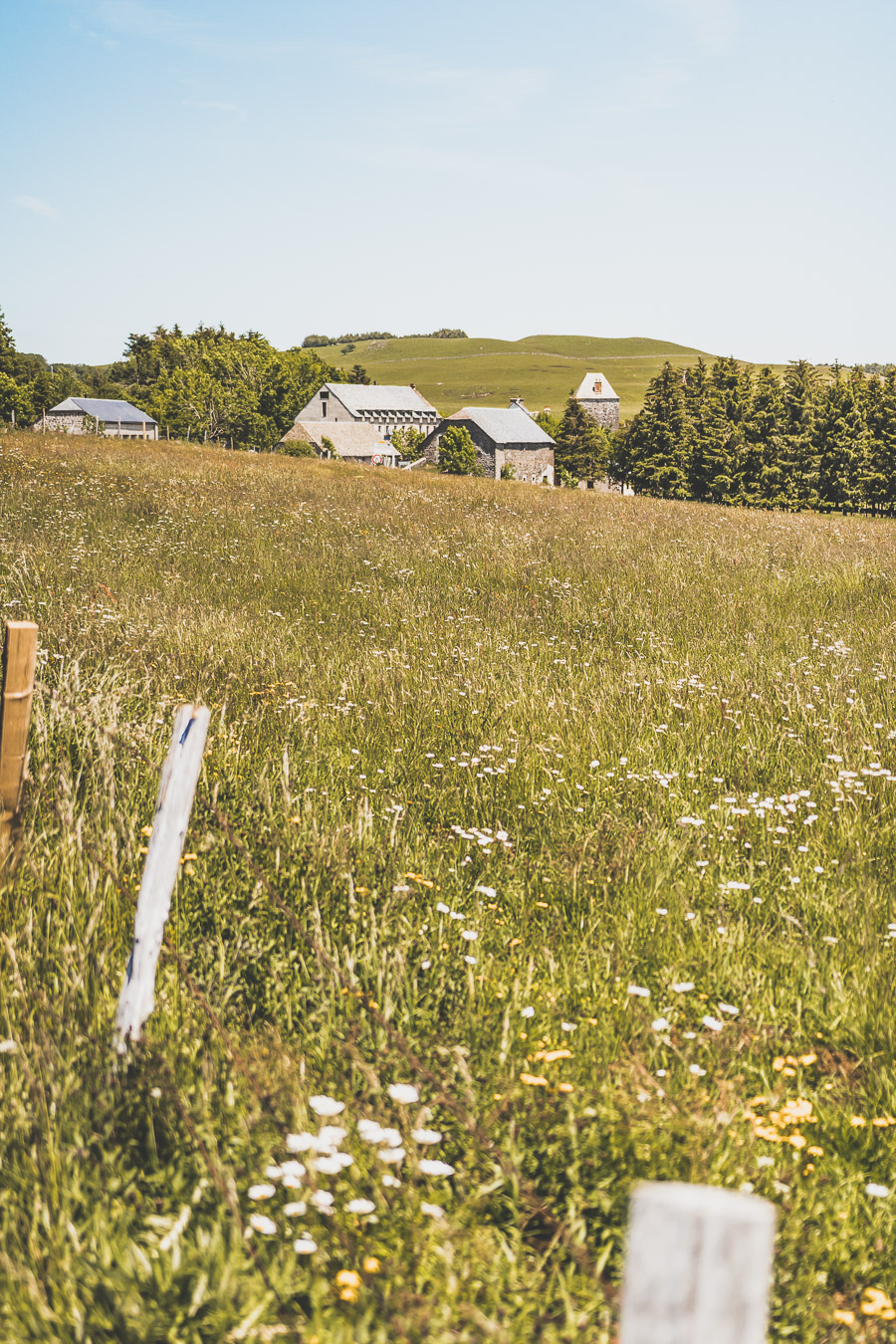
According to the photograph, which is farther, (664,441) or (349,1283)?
(664,441)

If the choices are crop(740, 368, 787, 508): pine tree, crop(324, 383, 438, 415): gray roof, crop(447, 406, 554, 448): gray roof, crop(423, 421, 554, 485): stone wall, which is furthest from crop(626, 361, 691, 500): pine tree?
crop(324, 383, 438, 415): gray roof

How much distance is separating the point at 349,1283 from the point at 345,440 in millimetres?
102522

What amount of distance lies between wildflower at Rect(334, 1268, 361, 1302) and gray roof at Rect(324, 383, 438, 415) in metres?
120

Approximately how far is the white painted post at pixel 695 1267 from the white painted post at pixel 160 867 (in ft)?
6.24

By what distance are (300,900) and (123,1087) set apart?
49.0 inches

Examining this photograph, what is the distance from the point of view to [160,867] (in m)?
2.56

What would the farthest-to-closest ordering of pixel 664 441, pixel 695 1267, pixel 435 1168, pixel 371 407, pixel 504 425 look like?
pixel 371 407
pixel 504 425
pixel 664 441
pixel 435 1168
pixel 695 1267

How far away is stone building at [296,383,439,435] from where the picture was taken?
377 ft

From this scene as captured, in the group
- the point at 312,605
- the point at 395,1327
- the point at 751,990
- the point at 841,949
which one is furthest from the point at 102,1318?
the point at 312,605

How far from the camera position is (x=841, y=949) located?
3498mm

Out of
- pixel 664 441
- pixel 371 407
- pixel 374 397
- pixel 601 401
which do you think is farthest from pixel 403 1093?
pixel 601 401

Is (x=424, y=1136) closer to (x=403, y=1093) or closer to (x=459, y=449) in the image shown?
(x=403, y=1093)

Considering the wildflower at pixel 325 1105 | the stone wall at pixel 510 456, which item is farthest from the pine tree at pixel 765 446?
the wildflower at pixel 325 1105

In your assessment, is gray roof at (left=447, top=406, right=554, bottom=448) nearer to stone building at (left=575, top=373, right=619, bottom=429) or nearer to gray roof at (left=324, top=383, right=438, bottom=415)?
gray roof at (left=324, top=383, right=438, bottom=415)
